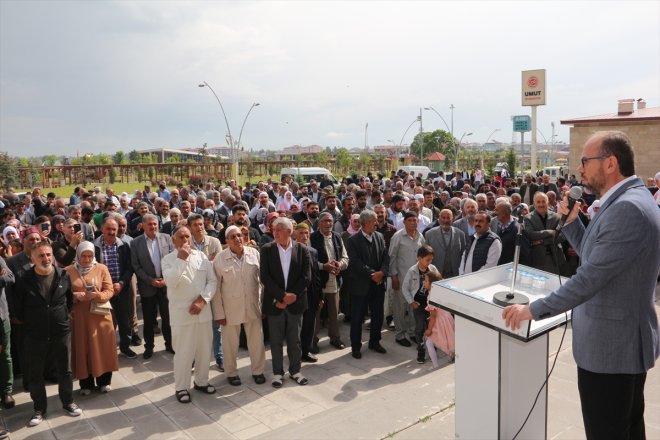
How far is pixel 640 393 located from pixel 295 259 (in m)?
3.73

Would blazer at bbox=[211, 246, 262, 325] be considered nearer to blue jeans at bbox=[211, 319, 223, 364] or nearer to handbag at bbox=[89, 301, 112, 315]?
blue jeans at bbox=[211, 319, 223, 364]

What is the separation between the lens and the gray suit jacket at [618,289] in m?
2.13

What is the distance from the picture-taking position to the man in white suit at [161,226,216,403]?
5.20m

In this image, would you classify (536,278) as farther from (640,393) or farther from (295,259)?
(295,259)

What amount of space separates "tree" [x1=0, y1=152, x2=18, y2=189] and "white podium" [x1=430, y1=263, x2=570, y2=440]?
4375 cm

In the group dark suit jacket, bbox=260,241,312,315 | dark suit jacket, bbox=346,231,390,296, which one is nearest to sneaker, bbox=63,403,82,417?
dark suit jacket, bbox=260,241,312,315

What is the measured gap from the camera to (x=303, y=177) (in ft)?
90.0

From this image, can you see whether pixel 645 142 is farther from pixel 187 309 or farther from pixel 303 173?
pixel 187 309

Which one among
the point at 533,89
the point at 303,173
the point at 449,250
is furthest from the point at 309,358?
the point at 533,89

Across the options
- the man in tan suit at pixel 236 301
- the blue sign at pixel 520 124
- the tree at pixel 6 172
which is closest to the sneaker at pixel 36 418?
the man in tan suit at pixel 236 301

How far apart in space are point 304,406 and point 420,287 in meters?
2.02

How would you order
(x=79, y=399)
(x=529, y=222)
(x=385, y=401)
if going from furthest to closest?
(x=529, y=222), (x=79, y=399), (x=385, y=401)

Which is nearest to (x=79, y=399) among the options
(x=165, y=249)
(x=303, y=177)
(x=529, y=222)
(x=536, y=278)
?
(x=165, y=249)

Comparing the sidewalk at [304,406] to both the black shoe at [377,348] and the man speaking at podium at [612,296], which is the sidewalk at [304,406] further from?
the man speaking at podium at [612,296]
